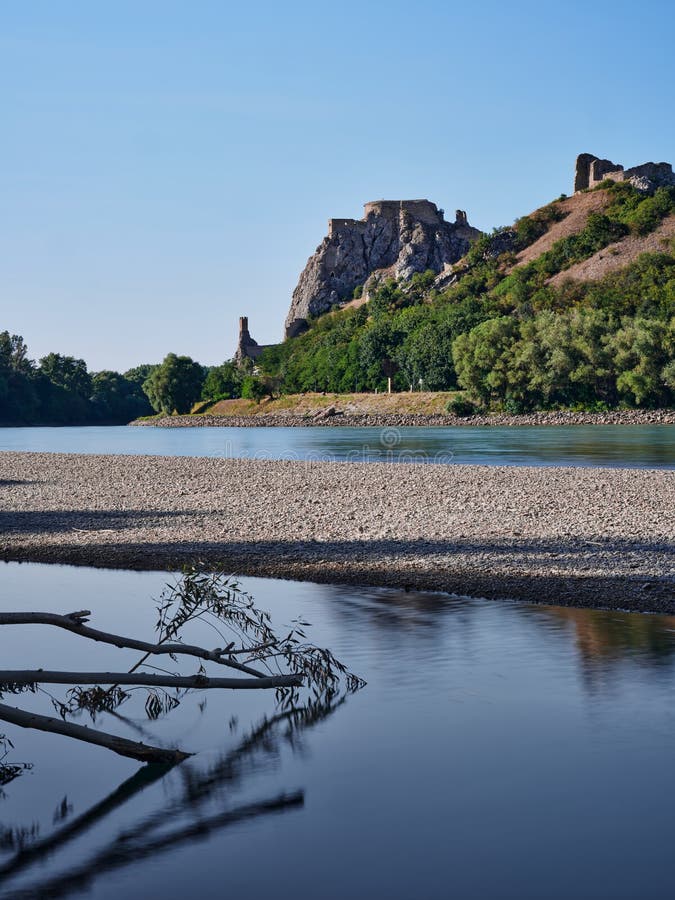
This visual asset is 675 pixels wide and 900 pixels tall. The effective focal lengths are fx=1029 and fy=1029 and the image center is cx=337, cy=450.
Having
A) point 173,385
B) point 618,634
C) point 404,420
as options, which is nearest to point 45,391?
point 173,385

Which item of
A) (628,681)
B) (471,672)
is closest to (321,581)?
(471,672)

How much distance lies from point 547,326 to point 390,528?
104 meters

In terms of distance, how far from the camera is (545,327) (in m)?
121

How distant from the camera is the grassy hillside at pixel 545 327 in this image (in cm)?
11331

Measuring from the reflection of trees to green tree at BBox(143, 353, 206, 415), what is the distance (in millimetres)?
172075

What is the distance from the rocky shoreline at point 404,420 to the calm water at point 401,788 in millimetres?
94498

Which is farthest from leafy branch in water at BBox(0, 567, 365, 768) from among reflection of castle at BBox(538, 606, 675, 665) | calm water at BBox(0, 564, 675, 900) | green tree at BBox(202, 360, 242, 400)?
green tree at BBox(202, 360, 242, 400)

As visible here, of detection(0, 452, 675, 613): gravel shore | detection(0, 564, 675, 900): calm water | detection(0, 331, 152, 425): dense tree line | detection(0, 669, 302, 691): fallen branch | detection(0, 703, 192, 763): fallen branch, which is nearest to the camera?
detection(0, 564, 675, 900): calm water

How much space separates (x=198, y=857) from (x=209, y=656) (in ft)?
6.53

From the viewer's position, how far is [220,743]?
29.3ft

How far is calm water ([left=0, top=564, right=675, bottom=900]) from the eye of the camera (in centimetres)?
640

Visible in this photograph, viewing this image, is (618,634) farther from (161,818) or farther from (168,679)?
(161,818)

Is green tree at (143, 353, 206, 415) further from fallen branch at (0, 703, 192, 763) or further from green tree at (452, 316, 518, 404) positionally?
fallen branch at (0, 703, 192, 763)

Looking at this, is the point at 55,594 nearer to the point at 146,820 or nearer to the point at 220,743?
the point at 220,743
